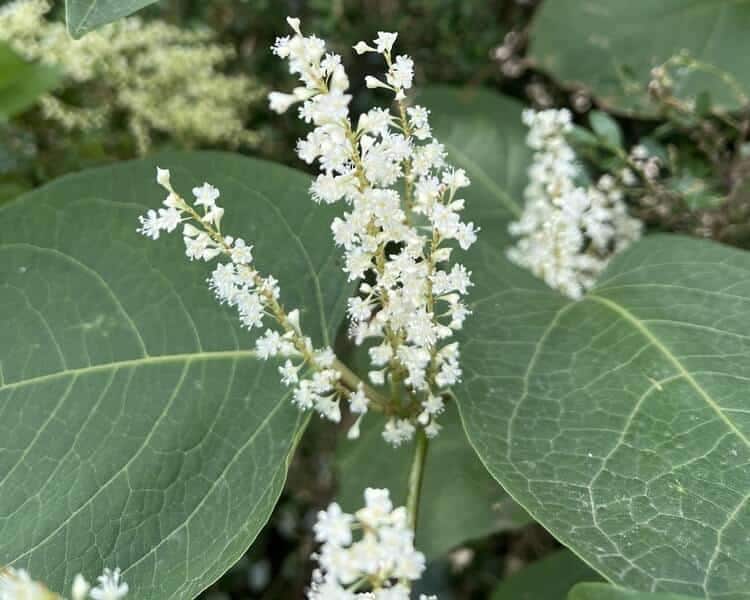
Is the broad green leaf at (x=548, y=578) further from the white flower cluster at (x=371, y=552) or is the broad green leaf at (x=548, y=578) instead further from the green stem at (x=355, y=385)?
the white flower cluster at (x=371, y=552)

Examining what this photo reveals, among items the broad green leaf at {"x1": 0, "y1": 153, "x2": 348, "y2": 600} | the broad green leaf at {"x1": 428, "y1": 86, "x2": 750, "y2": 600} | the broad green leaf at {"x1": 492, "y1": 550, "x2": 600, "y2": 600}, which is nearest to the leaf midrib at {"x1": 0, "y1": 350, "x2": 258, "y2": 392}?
the broad green leaf at {"x1": 0, "y1": 153, "x2": 348, "y2": 600}

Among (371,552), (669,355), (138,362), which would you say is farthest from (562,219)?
(371,552)

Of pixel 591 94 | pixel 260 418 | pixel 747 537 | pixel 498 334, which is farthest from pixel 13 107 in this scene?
pixel 747 537

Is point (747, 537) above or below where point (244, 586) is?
above

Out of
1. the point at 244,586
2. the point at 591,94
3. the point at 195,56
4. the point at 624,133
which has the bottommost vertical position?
the point at 244,586

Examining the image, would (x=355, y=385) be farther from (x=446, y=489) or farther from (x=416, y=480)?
(x=446, y=489)

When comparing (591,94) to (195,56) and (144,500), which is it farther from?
(144,500)

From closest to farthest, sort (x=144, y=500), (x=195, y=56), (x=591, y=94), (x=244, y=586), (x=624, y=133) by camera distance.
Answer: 1. (x=144, y=500)
2. (x=195, y=56)
3. (x=591, y=94)
4. (x=624, y=133)
5. (x=244, y=586)
